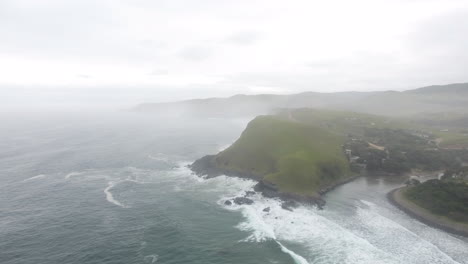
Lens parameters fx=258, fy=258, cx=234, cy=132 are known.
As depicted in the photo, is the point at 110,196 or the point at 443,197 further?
the point at 110,196

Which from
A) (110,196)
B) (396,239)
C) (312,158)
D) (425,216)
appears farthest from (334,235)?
(110,196)

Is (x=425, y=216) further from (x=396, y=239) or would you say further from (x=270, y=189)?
(x=270, y=189)

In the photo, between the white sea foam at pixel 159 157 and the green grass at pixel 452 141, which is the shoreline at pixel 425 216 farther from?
the white sea foam at pixel 159 157

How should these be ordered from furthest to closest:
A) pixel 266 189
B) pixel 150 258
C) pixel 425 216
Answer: pixel 266 189
pixel 425 216
pixel 150 258

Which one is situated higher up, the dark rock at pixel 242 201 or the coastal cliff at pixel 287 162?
the coastal cliff at pixel 287 162

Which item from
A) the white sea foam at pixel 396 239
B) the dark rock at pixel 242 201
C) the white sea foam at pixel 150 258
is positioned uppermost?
the dark rock at pixel 242 201

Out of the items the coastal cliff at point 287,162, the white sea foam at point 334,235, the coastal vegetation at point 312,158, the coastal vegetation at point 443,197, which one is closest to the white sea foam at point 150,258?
the white sea foam at point 334,235

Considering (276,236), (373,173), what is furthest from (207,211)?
(373,173)

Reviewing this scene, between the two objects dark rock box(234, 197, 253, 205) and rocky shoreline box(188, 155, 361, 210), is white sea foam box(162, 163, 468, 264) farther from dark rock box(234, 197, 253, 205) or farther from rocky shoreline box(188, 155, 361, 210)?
rocky shoreline box(188, 155, 361, 210)
